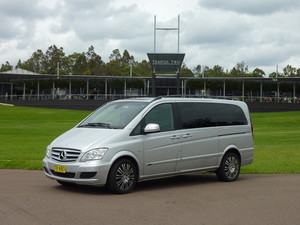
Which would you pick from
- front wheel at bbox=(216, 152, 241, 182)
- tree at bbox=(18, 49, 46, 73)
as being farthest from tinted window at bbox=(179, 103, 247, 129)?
tree at bbox=(18, 49, 46, 73)

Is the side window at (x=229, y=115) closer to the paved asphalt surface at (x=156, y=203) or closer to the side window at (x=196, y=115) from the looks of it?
the side window at (x=196, y=115)

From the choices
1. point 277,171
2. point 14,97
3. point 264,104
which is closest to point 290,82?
point 264,104

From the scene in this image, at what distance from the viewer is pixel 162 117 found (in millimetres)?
A: 9844

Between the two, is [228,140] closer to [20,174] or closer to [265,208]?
[265,208]

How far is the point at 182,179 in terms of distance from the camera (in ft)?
36.5

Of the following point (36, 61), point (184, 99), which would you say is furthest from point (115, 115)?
point (36, 61)

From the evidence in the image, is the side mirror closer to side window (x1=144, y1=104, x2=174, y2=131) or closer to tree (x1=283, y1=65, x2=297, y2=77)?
side window (x1=144, y1=104, x2=174, y2=131)

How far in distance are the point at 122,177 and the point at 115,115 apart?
4.88ft

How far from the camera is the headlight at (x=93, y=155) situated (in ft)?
27.9

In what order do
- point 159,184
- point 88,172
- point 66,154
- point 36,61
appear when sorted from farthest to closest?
point 36,61 → point 159,184 → point 66,154 → point 88,172

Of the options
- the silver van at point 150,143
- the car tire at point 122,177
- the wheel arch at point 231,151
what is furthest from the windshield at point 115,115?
the wheel arch at point 231,151

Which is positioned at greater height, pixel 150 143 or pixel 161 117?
pixel 161 117

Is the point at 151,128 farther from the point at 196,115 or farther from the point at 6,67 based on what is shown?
the point at 6,67

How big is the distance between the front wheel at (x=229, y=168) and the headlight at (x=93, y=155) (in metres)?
3.38
